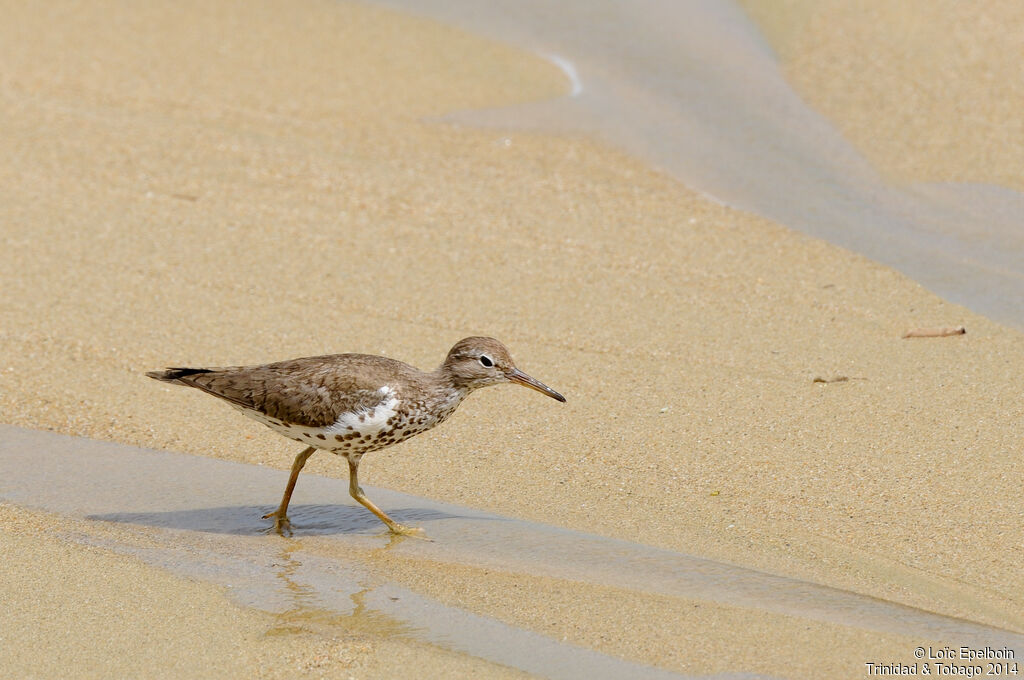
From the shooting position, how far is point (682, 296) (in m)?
9.34

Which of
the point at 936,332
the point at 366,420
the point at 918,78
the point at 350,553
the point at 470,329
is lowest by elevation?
the point at 350,553

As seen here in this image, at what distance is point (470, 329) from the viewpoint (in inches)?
349

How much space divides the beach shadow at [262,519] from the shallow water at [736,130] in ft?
14.6

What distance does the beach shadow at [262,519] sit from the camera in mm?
6777

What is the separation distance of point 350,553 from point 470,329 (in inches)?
102

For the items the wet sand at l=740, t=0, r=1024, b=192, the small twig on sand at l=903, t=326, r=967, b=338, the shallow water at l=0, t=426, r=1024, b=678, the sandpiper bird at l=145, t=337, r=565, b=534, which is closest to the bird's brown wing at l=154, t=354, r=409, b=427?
the sandpiper bird at l=145, t=337, r=565, b=534

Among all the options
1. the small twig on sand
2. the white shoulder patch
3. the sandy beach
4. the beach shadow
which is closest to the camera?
the sandy beach

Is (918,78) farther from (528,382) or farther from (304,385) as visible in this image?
(304,385)

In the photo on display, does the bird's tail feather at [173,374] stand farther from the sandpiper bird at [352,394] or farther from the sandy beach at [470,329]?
the sandy beach at [470,329]

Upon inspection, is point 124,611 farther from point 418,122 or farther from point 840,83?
point 840,83

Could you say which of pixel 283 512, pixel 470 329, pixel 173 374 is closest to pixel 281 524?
pixel 283 512

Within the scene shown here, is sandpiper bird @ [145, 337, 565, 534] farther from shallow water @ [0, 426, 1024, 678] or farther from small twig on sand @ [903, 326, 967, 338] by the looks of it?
small twig on sand @ [903, 326, 967, 338]

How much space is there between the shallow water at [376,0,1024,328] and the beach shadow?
445 cm

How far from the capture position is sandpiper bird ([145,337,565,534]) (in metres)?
6.67
